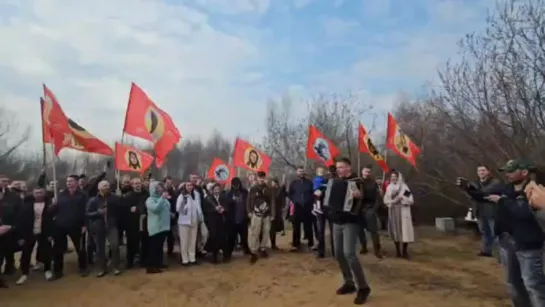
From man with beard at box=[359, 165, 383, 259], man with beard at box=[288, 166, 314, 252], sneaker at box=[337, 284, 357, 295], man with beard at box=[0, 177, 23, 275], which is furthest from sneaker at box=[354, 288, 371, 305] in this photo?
man with beard at box=[0, 177, 23, 275]

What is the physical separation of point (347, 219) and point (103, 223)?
16.8 feet

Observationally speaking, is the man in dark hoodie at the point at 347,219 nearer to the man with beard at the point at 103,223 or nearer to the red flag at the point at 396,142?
the man with beard at the point at 103,223

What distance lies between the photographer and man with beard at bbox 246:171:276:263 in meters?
10.7

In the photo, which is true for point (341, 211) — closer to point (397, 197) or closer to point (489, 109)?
point (397, 197)

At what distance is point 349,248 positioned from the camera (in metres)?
7.05

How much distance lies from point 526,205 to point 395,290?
9.96 ft

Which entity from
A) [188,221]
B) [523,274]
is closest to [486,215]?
[523,274]

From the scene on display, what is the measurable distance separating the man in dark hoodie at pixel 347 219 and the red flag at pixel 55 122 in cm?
617

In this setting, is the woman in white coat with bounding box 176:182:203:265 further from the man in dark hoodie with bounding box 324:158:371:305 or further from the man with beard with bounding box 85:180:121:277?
the man in dark hoodie with bounding box 324:158:371:305

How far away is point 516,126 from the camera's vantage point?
1447 cm

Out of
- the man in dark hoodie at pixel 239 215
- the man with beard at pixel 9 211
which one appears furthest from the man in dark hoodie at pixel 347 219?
the man with beard at pixel 9 211

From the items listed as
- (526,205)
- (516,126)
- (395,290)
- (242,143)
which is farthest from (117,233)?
(516,126)

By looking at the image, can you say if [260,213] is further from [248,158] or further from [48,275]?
[48,275]

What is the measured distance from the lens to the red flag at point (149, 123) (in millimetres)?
11000
